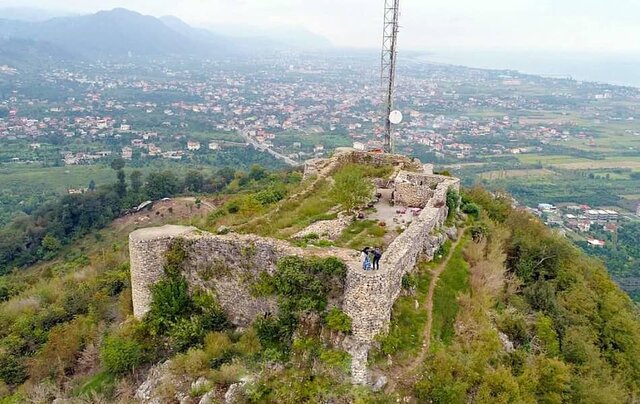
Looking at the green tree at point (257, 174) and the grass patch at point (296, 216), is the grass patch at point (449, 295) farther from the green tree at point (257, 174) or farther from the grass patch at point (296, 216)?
the green tree at point (257, 174)

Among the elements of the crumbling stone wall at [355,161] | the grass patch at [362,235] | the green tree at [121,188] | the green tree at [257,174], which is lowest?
the green tree at [121,188]

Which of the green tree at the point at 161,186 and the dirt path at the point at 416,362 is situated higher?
the dirt path at the point at 416,362

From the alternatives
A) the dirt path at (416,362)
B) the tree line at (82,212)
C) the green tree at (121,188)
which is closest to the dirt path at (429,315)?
the dirt path at (416,362)

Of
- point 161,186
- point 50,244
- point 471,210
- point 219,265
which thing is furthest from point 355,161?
point 161,186

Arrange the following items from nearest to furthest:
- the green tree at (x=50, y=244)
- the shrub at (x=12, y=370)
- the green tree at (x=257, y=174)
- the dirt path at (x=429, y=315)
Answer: the dirt path at (x=429, y=315)
the shrub at (x=12, y=370)
the green tree at (x=257, y=174)
the green tree at (x=50, y=244)

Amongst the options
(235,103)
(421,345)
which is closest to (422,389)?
(421,345)

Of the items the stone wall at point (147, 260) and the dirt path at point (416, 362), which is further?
the stone wall at point (147, 260)

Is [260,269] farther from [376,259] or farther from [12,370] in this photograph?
[12,370]
